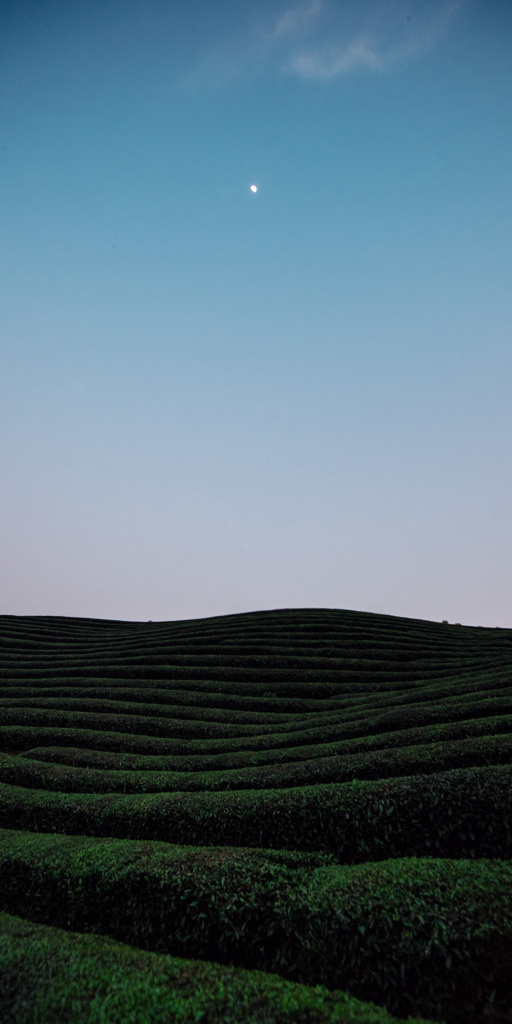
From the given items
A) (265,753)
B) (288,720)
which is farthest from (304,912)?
(288,720)

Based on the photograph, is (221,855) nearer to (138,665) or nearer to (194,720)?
(194,720)

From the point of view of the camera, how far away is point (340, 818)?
7492 millimetres

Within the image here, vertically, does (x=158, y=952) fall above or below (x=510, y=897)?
below

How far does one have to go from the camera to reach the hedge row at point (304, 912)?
450 cm

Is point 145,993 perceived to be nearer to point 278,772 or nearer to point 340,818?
point 340,818

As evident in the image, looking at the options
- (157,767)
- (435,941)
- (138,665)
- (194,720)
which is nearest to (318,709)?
(194,720)

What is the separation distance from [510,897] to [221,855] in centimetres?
371

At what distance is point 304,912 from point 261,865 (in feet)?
3.91

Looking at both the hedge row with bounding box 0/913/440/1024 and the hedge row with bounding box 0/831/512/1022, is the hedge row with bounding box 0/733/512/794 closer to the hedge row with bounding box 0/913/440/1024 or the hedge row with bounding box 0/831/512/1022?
the hedge row with bounding box 0/831/512/1022

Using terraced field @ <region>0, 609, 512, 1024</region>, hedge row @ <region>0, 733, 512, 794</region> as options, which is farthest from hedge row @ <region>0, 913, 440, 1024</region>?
hedge row @ <region>0, 733, 512, 794</region>

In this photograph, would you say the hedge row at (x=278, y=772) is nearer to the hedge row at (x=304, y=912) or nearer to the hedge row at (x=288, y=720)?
the hedge row at (x=288, y=720)

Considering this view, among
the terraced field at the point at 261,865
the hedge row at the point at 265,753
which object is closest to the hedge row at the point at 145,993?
the terraced field at the point at 261,865

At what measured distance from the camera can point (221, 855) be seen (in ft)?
22.4

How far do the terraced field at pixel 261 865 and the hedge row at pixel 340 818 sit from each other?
27 mm
